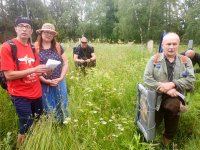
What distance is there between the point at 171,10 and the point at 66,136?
31.1m

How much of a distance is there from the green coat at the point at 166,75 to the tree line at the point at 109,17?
20.8 m

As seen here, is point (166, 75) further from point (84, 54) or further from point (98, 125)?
point (84, 54)

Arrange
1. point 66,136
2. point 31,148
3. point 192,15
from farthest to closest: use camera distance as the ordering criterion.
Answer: point 192,15 < point 66,136 < point 31,148

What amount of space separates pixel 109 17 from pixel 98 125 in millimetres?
42607

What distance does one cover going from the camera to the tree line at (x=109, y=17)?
3166cm

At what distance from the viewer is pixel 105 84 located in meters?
5.30

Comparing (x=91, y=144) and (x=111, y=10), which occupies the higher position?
(x=111, y=10)

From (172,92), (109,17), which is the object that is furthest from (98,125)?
(109,17)

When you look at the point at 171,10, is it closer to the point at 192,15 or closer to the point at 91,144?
the point at 192,15

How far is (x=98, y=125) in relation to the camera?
12.6ft

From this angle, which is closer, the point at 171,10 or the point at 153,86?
the point at 153,86

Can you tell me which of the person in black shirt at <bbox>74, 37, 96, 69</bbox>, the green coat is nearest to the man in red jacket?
the green coat

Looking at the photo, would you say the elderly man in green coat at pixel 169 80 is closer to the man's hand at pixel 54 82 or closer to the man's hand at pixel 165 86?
the man's hand at pixel 165 86

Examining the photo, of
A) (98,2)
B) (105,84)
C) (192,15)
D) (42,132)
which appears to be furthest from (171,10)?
(42,132)
